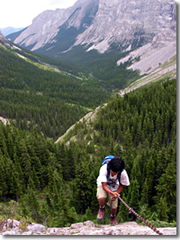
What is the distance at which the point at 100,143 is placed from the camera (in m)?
83.3

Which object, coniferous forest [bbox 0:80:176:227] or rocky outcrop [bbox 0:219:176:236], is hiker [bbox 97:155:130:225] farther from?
coniferous forest [bbox 0:80:176:227]

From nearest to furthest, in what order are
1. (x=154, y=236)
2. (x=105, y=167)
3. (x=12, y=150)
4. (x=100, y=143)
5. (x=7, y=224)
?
(x=154, y=236), (x=105, y=167), (x=7, y=224), (x=12, y=150), (x=100, y=143)

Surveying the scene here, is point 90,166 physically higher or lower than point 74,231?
higher

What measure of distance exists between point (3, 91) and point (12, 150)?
14972 centimetres

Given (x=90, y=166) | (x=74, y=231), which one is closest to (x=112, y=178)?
(x=74, y=231)

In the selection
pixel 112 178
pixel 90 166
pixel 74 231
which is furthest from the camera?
pixel 90 166

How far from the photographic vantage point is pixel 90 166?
4569 cm

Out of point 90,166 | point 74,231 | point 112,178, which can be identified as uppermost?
point 112,178

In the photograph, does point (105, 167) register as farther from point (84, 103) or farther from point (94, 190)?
point (84, 103)

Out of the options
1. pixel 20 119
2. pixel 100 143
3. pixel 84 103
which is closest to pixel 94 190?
pixel 100 143

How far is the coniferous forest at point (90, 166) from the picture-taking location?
107ft

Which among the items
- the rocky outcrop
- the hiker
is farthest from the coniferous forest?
the hiker

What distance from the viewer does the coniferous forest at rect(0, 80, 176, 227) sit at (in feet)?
107

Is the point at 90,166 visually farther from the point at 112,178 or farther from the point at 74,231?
the point at 112,178
